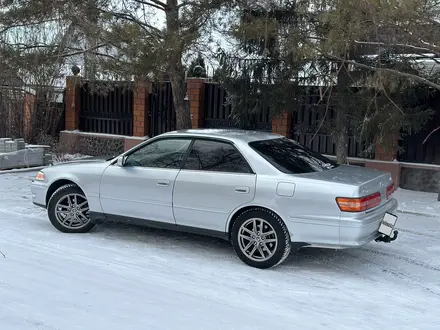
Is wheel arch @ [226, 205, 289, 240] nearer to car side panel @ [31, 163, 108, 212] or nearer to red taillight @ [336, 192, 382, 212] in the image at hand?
red taillight @ [336, 192, 382, 212]

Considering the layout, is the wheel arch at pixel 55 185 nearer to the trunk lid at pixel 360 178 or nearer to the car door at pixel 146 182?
the car door at pixel 146 182

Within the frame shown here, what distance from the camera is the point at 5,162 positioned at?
40.8 ft

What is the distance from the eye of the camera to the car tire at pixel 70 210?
7.20 m

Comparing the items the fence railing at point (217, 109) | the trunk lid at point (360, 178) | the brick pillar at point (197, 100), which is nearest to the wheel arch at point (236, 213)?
the trunk lid at point (360, 178)

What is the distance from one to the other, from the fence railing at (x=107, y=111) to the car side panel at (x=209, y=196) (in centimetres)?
963

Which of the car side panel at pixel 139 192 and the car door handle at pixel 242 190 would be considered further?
the car side panel at pixel 139 192

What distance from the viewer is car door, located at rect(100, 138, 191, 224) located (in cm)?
653

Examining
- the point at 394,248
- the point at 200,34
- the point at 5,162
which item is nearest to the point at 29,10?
the point at 200,34

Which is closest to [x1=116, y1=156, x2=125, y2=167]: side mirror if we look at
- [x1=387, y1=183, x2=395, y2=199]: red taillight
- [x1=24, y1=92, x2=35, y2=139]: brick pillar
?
[x1=387, y1=183, x2=395, y2=199]: red taillight

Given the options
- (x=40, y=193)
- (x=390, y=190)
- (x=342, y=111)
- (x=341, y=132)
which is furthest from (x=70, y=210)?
(x=341, y=132)

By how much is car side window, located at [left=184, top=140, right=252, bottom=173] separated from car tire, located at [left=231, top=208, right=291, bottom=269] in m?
0.54

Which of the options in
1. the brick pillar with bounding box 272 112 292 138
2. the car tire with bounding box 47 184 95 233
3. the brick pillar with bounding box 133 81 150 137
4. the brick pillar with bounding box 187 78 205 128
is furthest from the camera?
the brick pillar with bounding box 133 81 150 137

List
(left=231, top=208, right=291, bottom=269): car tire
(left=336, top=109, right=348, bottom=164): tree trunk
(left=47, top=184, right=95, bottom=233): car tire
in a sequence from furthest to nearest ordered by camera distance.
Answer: (left=336, top=109, right=348, bottom=164): tree trunk, (left=47, top=184, right=95, bottom=233): car tire, (left=231, top=208, right=291, bottom=269): car tire

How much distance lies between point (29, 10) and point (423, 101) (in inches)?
296
